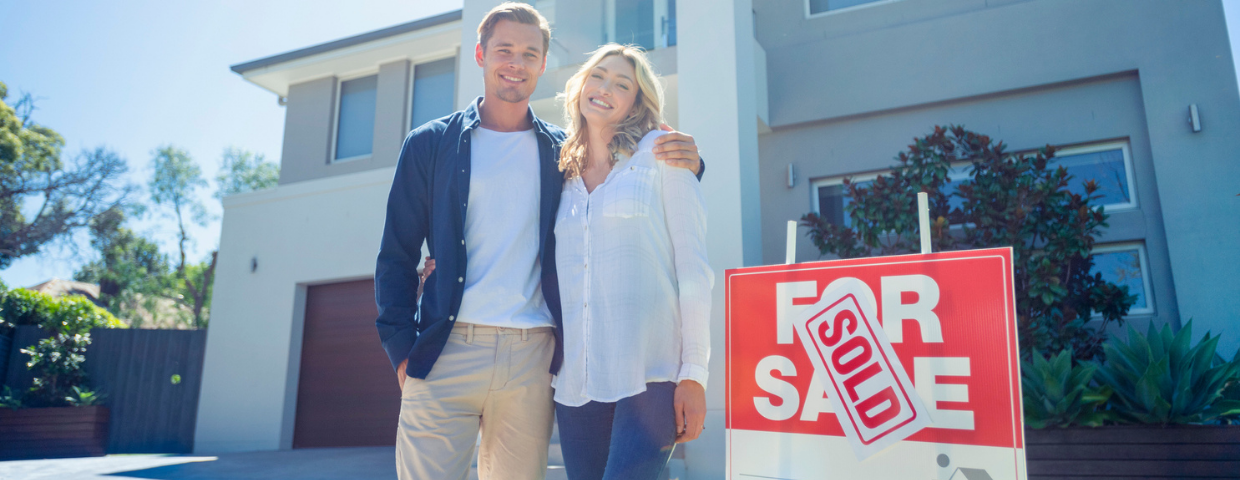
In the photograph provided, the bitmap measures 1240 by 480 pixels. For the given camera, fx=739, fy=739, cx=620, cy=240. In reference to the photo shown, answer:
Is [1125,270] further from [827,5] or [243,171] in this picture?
[243,171]

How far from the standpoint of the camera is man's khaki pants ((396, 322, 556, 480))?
187cm

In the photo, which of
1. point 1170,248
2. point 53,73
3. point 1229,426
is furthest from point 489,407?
point 53,73

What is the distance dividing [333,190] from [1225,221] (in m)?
8.69

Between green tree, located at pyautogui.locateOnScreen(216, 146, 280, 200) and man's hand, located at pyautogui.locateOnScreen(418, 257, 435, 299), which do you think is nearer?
man's hand, located at pyautogui.locateOnScreen(418, 257, 435, 299)

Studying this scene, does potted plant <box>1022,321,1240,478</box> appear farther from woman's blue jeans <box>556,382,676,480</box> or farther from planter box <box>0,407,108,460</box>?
planter box <box>0,407,108,460</box>

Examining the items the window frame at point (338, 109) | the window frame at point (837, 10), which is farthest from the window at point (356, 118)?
the window frame at point (837, 10)

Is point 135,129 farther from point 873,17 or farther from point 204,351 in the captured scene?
point 873,17

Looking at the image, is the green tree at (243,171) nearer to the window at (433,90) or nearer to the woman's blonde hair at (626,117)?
the window at (433,90)

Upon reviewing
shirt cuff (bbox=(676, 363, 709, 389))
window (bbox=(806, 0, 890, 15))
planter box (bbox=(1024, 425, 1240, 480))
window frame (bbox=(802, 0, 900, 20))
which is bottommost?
planter box (bbox=(1024, 425, 1240, 480))

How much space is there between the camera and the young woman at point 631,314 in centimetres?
177

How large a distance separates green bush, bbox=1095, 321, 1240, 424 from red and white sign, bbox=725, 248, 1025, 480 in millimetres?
2316

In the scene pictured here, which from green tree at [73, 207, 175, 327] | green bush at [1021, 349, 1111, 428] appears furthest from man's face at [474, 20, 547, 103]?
green tree at [73, 207, 175, 327]

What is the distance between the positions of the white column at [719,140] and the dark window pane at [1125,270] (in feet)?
8.73

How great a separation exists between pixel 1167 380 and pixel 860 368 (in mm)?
2544
